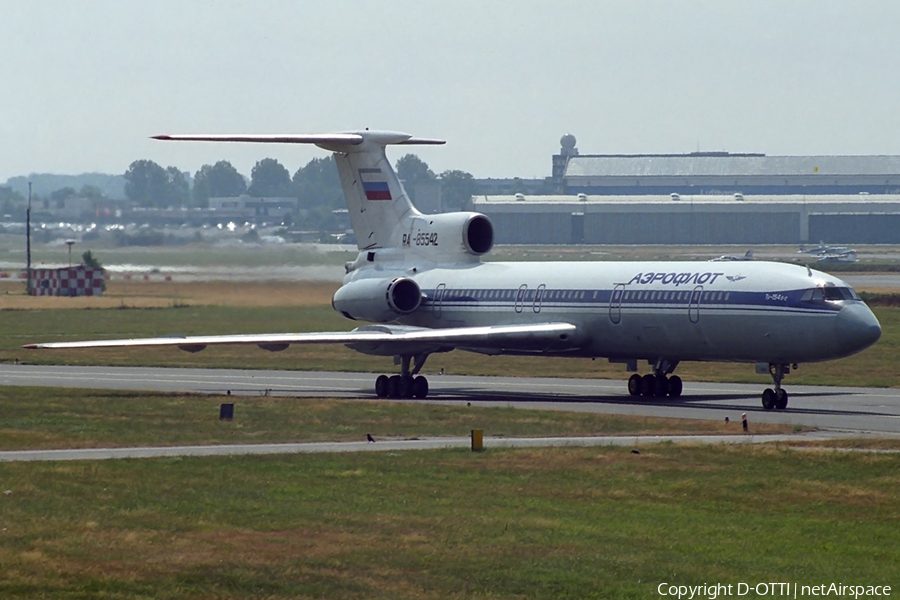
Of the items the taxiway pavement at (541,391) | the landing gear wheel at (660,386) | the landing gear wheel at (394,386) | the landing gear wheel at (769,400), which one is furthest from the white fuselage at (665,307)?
the landing gear wheel at (394,386)

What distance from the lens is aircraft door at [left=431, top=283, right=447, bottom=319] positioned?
148 ft

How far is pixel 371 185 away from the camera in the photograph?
47344mm

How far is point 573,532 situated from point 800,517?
365cm

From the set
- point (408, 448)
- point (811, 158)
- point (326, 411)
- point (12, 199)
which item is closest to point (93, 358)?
point (326, 411)

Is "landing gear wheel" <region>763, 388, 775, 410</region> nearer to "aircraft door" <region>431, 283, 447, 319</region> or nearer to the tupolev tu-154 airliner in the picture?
the tupolev tu-154 airliner

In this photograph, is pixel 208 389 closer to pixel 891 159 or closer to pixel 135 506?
pixel 135 506

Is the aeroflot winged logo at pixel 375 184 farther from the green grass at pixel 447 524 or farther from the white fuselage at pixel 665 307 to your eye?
the green grass at pixel 447 524

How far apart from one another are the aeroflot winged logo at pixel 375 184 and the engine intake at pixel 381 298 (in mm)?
3134

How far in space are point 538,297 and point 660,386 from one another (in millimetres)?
4423

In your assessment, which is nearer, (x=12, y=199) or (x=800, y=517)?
(x=800, y=517)

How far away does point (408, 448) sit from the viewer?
27.6 meters

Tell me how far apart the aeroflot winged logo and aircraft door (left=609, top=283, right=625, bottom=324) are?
383 inches

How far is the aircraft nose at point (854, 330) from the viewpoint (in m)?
35.5

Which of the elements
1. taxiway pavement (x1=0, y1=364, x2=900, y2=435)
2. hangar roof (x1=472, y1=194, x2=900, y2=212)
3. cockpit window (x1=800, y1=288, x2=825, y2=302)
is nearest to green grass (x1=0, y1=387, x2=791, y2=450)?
taxiway pavement (x1=0, y1=364, x2=900, y2=435)
